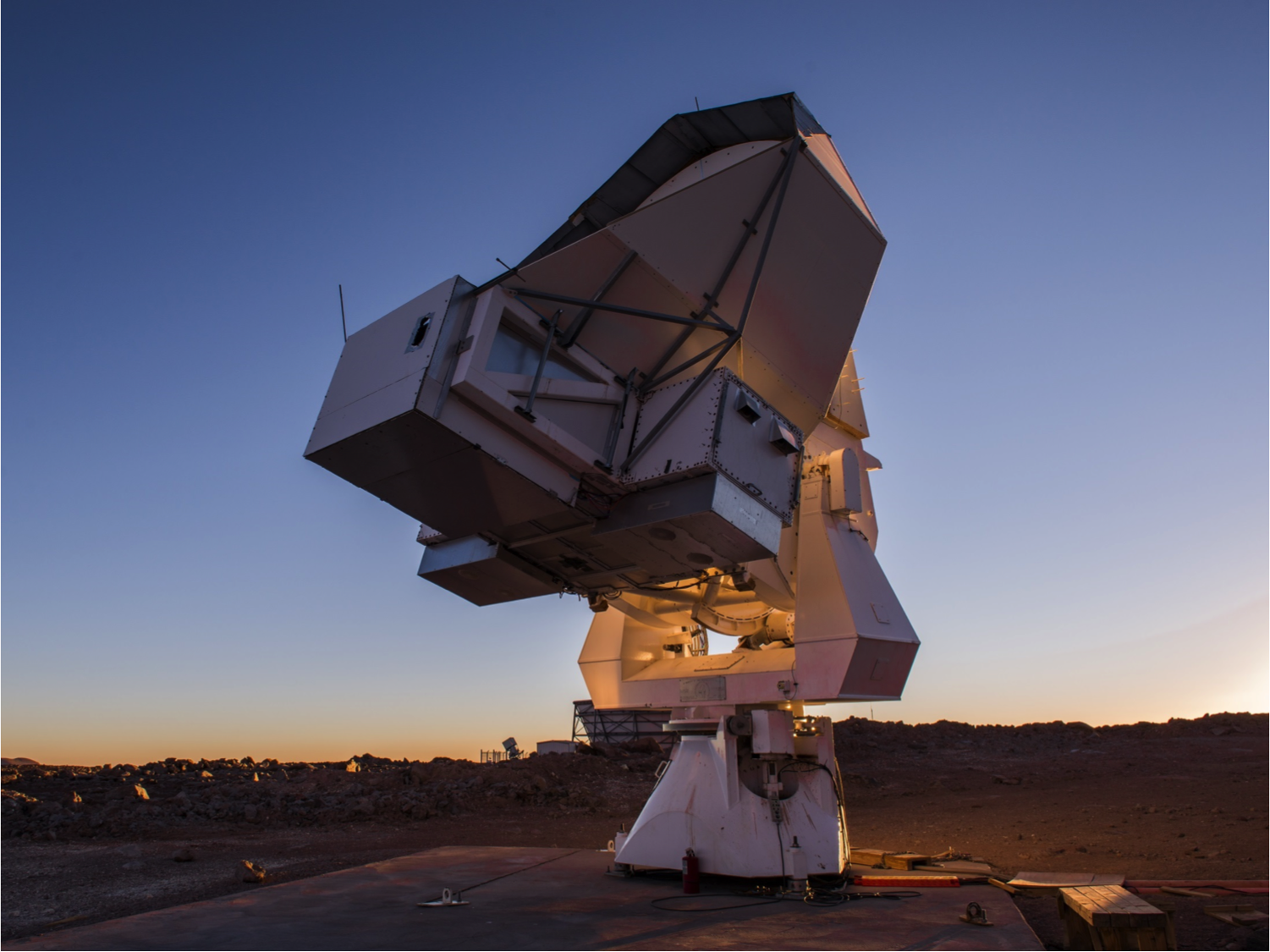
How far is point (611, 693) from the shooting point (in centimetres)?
1039

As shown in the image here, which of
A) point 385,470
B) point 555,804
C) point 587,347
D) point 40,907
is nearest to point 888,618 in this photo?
point 587,347

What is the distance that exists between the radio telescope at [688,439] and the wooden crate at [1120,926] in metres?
2.75

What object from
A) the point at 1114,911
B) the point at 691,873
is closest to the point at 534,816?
the point at 691,873

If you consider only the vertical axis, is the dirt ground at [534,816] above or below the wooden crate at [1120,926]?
above

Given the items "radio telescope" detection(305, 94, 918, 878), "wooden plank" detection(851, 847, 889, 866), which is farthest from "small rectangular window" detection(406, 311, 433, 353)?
"wooden plank" detection(851, 847, 889, 866)

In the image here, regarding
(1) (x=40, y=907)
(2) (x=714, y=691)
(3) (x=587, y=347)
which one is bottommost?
(1) (x=40, y=907)

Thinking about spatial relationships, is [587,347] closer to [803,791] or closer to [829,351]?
[829,351]

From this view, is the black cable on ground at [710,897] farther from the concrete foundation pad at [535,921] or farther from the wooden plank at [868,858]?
the wooden plank at [868,858]

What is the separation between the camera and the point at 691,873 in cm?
806

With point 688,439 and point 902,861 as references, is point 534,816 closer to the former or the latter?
point 902,861

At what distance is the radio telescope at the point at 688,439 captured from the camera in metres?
6.56

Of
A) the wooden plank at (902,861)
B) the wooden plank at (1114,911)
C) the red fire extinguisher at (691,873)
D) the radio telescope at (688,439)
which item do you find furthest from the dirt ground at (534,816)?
the red fire extinguisher at (691,873)

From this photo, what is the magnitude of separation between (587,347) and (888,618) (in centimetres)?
461

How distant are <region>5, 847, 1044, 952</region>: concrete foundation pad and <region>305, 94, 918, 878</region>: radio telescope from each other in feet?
3.73
